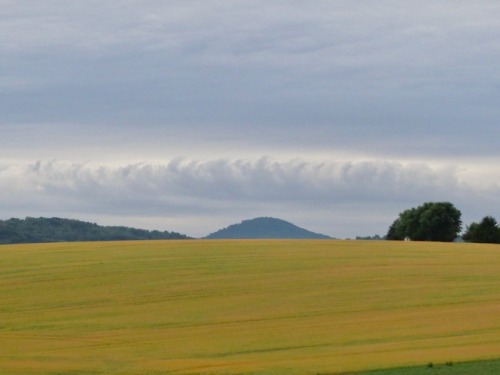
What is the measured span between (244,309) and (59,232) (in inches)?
5340

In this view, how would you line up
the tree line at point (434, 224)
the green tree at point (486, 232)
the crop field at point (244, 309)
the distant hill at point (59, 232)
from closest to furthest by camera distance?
the crop field at point (244, 309)
the green tree at point (486, 232)
the tree line at point (434, 224)
the distant hill at point (59, 232)

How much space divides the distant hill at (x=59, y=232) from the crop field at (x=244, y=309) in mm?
102634

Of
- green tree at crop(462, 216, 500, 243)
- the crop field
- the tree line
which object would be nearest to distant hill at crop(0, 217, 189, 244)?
the tree line

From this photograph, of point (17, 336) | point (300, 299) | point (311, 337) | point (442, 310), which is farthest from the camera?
point (300, 299)

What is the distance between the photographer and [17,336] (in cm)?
3647

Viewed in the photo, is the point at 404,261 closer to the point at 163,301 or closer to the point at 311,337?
the point at 163,301

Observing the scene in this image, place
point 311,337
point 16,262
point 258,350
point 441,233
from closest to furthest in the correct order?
point 258,350 < point 311,337 < point 16,262 < point 441,233

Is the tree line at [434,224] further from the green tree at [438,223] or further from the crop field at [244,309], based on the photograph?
Answer: the crop field at [244,309]

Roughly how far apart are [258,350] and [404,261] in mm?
25983

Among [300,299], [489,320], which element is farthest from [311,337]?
[300,299]

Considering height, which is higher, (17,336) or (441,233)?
(441,233)

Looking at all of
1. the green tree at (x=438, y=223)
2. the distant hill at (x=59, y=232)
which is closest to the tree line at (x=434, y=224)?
the green tree at (x=438, y=223)

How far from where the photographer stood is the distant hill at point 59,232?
166 metres

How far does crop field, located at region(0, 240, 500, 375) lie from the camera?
29.5 metres
